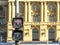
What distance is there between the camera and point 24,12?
2406 inches

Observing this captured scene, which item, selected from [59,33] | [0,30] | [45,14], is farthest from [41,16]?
[0,30]

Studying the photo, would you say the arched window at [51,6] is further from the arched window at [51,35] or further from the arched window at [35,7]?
the arched window at [51,35]

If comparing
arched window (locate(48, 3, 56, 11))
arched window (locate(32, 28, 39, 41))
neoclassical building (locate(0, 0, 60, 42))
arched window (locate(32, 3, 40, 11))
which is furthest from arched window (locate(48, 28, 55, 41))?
arched window (locate(32, 3, 40, 11))

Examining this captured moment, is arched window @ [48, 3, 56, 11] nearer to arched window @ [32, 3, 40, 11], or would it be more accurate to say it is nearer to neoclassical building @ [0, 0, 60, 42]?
neoclassical building @ [0, 0, 60, 42]

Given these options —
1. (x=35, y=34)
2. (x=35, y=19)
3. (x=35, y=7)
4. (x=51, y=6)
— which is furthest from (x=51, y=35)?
(x=35, y=7)

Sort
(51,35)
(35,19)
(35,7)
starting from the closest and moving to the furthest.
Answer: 1. (51,35)
2. (35,19)
3. (35,7)

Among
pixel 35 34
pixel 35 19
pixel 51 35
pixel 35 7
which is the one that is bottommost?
pixel 51 35

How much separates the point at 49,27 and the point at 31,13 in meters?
5.39

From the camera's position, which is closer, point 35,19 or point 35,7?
point 35,19

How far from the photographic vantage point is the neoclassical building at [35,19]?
5869 cm

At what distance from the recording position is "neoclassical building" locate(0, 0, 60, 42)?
58.7 metres

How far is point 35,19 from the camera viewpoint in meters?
61.8

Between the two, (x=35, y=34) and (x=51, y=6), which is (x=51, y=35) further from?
(x=51, y=6)

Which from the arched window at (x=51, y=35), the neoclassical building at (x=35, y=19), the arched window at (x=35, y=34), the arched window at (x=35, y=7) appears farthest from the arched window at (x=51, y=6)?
the arched window at (x=35, y=34)
